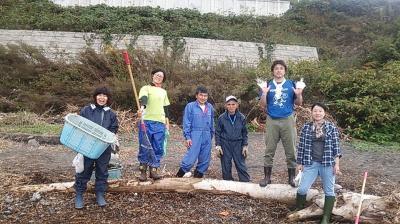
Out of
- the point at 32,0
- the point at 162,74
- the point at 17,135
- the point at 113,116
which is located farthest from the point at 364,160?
the point at 32,0

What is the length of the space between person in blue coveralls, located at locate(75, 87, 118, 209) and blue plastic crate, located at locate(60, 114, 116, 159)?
0.27 meters

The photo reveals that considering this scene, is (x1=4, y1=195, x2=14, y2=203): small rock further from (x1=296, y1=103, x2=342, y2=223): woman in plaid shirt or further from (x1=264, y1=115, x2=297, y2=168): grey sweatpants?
(x1=296, y1=103, x2=342, y2=223): woman in plaid shirt

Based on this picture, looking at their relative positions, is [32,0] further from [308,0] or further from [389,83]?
[389,83]

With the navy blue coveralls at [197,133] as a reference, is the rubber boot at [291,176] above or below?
below

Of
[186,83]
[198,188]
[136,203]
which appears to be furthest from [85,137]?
[186,83]

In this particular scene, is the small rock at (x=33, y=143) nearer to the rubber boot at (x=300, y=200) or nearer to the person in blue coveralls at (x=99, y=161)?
the person in blue coveralls at (x=99, y=161)

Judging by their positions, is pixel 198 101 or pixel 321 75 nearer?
pixel 198 101

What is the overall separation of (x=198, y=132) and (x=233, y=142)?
50 cm

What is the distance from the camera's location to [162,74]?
19.0ft

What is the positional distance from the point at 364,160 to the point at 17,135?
7.18 metres

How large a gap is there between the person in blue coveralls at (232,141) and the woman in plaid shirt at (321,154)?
1223 millimetres

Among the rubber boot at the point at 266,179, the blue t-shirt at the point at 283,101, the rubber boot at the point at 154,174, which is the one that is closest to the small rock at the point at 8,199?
the rubber boot at the point at 154,174

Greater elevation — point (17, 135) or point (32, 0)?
point (32, 0)

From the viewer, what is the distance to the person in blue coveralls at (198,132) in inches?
236
